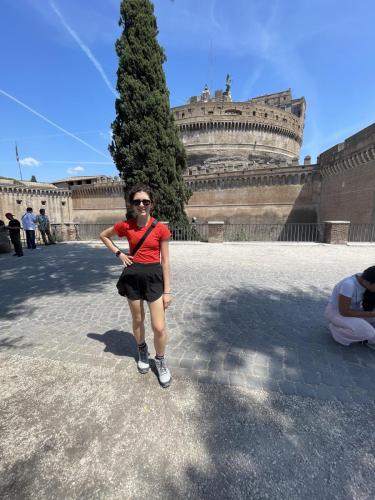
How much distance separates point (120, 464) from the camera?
1.79 m

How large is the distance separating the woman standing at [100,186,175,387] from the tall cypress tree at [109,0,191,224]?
40.1ft

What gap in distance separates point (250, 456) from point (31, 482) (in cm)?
156

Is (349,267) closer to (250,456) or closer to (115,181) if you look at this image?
(250,456)

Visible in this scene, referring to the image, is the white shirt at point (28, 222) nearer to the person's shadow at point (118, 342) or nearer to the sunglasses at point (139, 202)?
the person's shadow at point (118, 342)

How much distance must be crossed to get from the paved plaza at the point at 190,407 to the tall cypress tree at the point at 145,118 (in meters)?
11.7

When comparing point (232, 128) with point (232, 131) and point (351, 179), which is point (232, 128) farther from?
point (351, 179)

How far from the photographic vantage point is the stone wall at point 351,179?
15.3m

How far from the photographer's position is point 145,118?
14820 millimetres

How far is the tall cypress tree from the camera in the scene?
46.8ft

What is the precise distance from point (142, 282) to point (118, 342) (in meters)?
1.45

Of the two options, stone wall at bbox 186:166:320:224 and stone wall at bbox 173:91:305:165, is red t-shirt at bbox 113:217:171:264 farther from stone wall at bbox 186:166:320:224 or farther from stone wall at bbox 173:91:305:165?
stone wall at bbox 173:91:305:165

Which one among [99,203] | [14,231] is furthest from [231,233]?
[99,203]

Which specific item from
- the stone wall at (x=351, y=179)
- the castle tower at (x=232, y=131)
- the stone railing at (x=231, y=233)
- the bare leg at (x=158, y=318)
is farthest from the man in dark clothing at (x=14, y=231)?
the castle tower at (x=232, y=131)

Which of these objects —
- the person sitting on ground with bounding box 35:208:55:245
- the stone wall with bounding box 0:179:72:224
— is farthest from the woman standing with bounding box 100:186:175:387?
the stone wall with bounding box 0:179:72:224
